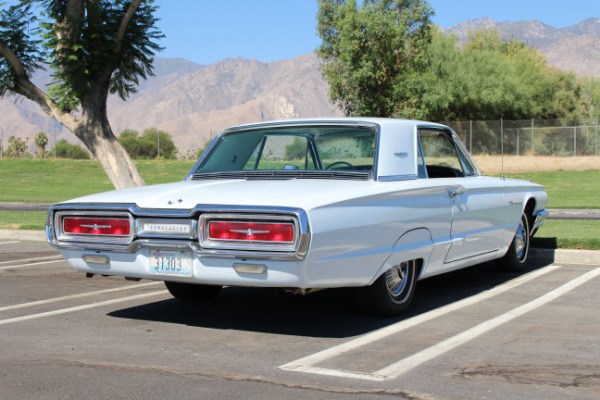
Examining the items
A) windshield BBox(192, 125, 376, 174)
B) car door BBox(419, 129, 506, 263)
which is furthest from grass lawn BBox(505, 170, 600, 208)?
windshield BBox(192, 125, 376, 174)

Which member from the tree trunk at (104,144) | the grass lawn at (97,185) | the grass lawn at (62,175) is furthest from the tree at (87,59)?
the grass lawn at (62,175)

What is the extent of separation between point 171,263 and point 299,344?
1.11m

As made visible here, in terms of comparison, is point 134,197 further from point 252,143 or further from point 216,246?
point 252,143

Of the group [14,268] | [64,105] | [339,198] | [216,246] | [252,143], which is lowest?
[14,268]

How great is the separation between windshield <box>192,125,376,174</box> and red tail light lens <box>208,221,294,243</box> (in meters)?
1.32

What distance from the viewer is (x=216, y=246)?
16.8ft

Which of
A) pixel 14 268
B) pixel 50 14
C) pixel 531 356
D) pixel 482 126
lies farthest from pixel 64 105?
pixel 482 126

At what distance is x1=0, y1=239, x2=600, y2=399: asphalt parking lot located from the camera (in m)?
4.16

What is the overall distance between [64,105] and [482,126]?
90.0 feet

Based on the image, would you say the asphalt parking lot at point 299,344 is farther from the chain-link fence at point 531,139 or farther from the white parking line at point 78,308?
the chain-link fence at point 531,139

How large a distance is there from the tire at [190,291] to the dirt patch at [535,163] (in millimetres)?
31715

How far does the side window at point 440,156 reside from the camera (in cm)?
707

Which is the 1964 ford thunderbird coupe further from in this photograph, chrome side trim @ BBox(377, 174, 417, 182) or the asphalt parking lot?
the asphalt parking lot

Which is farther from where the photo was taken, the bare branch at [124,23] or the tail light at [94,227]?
the bare branch at [124,23]
